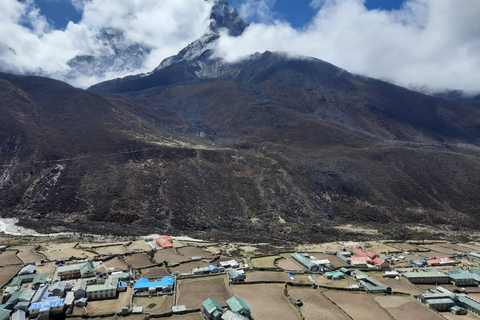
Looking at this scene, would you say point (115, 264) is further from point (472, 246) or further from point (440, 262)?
point (472, 246)

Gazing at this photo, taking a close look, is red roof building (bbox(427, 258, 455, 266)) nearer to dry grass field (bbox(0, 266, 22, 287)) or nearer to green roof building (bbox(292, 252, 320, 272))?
green roof building (bbox(292, 252, 320, 272))

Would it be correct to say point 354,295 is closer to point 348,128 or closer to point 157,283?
point 157,283

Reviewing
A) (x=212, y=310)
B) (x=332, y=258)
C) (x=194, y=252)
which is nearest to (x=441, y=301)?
(x=332, y=258)

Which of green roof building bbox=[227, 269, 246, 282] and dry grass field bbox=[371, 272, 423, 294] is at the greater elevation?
green roof building bbox=[227, 269, 246, 282]

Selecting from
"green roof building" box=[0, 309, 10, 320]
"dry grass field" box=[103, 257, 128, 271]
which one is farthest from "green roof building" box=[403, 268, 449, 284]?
"green roof building" box=[0, 309, 10, 320]

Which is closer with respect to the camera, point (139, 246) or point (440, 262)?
point (440, 262)
